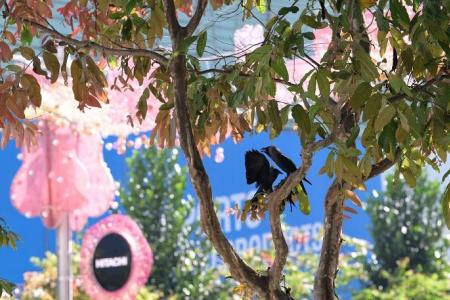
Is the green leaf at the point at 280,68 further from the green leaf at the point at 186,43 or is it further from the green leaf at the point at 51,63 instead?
the green leaf at the point at 51,63

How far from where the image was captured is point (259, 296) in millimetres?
2477

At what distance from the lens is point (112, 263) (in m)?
7.75

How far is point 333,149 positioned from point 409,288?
24.6 feet

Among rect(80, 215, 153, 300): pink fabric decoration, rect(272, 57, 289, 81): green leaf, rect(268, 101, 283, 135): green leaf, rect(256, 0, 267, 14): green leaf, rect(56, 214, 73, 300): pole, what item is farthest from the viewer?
rect(80, 215, 153, 300): pink fabric decoration

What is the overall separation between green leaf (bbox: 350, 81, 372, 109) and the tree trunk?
2.35 ft

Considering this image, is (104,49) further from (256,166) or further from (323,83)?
(323,83)

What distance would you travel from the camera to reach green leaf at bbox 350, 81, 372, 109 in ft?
6.08

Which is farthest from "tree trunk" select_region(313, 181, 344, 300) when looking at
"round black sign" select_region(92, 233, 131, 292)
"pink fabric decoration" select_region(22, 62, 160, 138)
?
"round black sign" select_region(92, 233, 131, 292)

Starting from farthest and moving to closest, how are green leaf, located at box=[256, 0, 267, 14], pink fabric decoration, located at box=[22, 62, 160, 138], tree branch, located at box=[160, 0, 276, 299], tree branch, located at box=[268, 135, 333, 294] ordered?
pink fabric decoration, located at box=[22, 62, 160, 138], green leaf, located at box=[256, 0, 267, 14], tree branch, located at box=[160, 0, 276, 299], tree branch, located at box=[268, 135, 333, 294]

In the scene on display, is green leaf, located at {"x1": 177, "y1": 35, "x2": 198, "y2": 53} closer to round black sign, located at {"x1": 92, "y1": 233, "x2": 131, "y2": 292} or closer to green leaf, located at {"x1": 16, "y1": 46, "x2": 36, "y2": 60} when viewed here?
green leaf, located at {"x1": 16, "y1": 46, "x2": 36, "y2": 60}

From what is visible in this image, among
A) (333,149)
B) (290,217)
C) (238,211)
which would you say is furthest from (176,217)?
(333,149)

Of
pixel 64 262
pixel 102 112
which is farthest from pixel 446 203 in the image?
pixel 102 112

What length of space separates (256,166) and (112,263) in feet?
17.7

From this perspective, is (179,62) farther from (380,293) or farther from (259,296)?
(380,293)
